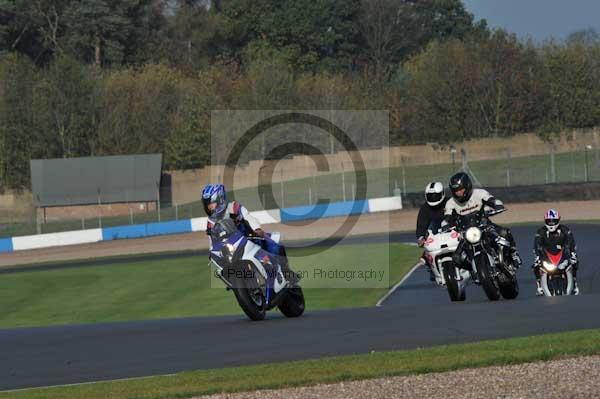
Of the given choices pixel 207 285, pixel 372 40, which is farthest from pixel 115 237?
pixel 372 40

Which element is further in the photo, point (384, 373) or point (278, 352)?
point (278, 352)

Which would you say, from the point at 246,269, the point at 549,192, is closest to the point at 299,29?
the point at 549,192

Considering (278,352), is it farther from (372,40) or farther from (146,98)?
(372,40)

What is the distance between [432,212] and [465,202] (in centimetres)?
66

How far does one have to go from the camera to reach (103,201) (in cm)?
6719

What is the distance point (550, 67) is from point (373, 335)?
249 feet

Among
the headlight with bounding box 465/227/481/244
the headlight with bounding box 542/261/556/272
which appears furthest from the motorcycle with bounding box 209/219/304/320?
the headlight with bounding box 542/261/556/272

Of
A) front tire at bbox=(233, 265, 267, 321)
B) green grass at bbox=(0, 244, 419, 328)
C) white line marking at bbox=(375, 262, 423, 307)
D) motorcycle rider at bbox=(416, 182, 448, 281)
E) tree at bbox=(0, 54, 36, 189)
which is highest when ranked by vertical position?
tree at bbox=(0, 54, 36, 189)

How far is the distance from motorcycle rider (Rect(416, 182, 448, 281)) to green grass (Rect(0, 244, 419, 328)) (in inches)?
375

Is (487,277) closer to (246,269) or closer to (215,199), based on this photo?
(246,269)

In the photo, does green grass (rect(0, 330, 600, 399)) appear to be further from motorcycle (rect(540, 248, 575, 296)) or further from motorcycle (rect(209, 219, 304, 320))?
motorcycle (rect(540, 248, 575, 296))

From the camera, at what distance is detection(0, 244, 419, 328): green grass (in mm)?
28906

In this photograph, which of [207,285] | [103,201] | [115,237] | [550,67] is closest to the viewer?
[207,285]

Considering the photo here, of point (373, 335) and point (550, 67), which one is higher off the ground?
point (550, 67)
